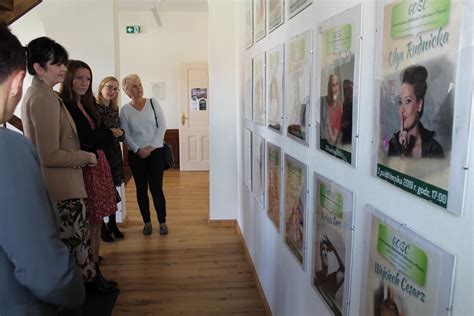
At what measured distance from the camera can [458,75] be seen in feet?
2.58

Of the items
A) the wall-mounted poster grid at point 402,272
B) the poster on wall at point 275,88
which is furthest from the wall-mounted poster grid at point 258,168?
the wall-mounted poster grid at point 402,272

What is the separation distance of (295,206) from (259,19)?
144 cm

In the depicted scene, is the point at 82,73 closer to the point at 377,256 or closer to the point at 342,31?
the point at 342,31

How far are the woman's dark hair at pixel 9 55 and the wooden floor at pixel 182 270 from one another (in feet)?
7.05

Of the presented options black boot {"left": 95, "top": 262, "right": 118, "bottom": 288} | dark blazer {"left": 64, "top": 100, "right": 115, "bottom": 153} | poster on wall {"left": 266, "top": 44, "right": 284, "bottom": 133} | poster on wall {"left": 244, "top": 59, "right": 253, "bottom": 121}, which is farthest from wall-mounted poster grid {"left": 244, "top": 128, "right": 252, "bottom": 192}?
black boot {"left": 95, "top": 262, "right": 118, "bottom": 288}

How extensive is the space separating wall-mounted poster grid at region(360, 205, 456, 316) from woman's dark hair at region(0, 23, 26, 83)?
96cm

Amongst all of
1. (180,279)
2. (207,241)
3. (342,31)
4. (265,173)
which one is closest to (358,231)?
(342,31)

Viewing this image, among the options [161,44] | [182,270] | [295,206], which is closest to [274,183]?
[295,206]

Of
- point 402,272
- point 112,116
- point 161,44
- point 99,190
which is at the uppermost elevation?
point 161,44

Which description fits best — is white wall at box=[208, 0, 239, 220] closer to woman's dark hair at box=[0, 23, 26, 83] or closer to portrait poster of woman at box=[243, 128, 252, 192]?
portrait poster of woman at box=[243, 128, 252, 192]

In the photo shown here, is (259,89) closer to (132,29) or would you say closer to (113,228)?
(113,228)

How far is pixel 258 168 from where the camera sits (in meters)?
2.98

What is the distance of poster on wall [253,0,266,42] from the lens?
2.69m

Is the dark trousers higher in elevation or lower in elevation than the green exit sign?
lower
